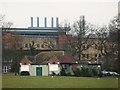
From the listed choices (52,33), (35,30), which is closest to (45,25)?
(35,30)

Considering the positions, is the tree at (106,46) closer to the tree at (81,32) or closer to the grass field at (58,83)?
the tree at (81,32)

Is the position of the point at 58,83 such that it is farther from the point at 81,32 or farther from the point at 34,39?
the point at 34,39

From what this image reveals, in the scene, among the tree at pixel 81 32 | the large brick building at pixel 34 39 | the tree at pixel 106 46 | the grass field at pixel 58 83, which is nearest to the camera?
the grass field at pixel 58 83

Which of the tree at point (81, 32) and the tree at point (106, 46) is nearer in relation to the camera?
the tree at point (106, 46)

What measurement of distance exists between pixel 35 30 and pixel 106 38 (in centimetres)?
5134

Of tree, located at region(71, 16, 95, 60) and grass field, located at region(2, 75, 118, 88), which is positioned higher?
tree, located at region(71, 16, 95, 60)

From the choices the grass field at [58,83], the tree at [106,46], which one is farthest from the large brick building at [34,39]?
the grass field at [58,83]

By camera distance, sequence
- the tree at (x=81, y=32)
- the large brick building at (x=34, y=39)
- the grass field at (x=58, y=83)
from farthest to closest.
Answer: the large brick building at (x=34, y=39)
the tree at (x=81, y=32)
the grass field at (x=58, y=83)

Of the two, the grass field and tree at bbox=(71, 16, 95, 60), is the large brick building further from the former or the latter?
the grass field

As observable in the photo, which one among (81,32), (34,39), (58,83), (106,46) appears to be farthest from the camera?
(34,39)

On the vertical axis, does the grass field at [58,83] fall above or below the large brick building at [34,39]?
below

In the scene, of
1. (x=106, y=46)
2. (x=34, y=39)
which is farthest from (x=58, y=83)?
(x=34, y=39)

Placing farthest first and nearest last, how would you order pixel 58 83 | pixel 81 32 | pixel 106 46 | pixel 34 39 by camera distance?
1. pixel 34 39
2. pixel 81 32
3. pixel 106 46
4. pixel 58 83

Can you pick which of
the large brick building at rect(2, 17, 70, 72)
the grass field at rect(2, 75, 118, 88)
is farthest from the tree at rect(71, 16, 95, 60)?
the grass field at rect(2, 75, 118, 88)
